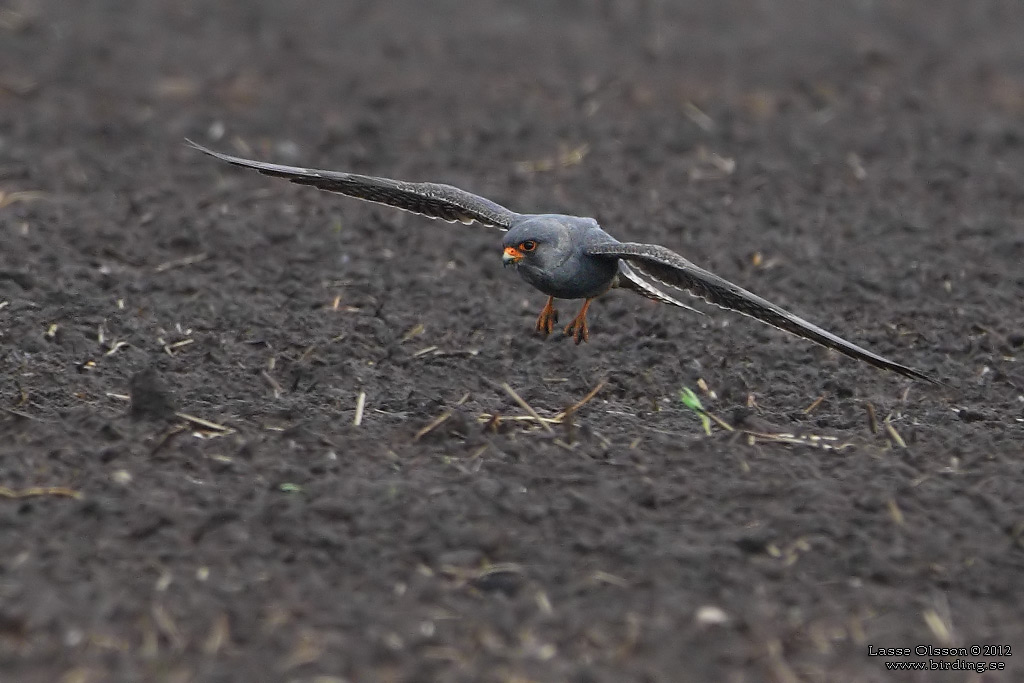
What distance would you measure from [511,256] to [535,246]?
141 mm

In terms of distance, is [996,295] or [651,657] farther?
[996,295]

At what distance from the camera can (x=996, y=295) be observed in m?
9.18

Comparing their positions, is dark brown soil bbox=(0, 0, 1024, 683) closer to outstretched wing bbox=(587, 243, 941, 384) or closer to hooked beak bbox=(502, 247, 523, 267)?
outstretched wing bbox=(587, 243, 941, 384)

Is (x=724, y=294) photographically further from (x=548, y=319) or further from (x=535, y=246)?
(x=548, y=319)

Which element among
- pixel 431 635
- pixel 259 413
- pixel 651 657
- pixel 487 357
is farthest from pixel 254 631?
pixel 487 357

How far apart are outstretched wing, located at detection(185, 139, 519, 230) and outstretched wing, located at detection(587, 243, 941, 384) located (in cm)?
80

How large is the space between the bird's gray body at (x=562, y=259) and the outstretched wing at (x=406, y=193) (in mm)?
305

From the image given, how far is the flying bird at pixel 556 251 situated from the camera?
7.06 meters

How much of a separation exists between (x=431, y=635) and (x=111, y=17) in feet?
38.2

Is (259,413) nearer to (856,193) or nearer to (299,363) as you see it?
(299,363)

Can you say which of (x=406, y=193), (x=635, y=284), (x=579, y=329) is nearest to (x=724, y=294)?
(x=635, y=284)

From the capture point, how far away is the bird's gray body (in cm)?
759

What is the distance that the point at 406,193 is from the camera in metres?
8.00

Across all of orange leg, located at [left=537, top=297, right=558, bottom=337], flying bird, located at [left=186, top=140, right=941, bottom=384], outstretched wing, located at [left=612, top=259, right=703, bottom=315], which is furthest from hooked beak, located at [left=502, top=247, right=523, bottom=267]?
outstretched wing, located at [left=612, top=259, right=703, bottom=315]
